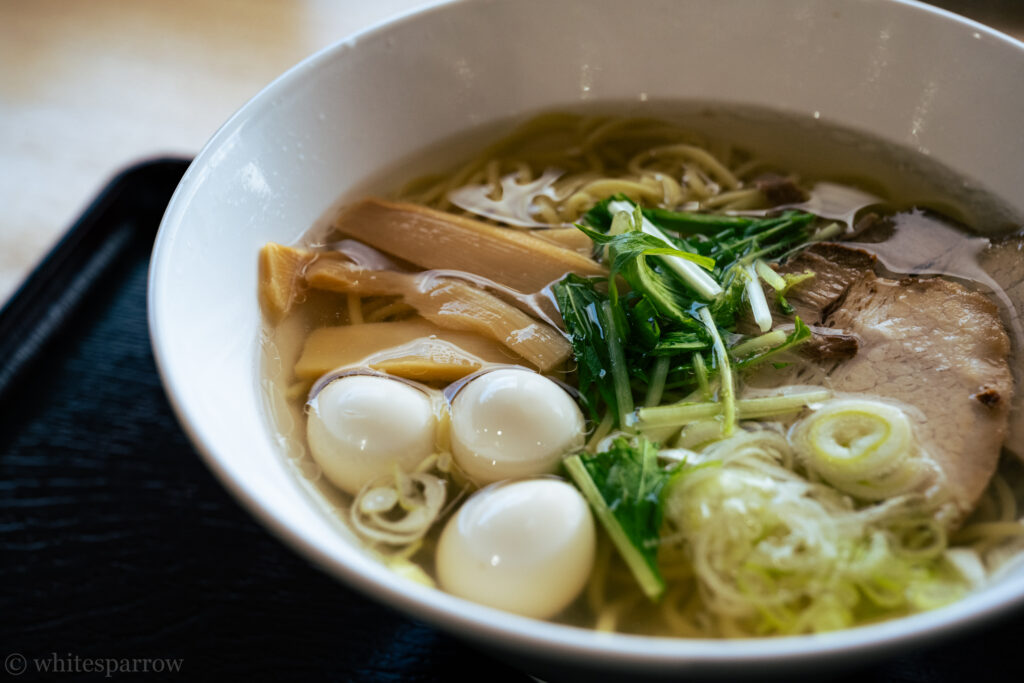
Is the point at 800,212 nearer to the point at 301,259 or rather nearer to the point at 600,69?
the point at 600,69

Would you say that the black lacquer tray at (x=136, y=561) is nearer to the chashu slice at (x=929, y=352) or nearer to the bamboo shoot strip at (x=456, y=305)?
the chashu slice at (x=929, y=352)

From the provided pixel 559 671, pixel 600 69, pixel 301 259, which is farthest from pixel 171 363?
pixel 600 69

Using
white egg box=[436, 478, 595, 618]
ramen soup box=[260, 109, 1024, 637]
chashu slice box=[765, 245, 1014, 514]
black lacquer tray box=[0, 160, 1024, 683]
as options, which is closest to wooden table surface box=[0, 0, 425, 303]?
black lacquer tray box=[0, 160, 1024, 683]

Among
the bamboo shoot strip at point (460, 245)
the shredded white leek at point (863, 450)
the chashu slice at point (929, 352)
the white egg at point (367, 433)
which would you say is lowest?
the white egg at point (367, 433)

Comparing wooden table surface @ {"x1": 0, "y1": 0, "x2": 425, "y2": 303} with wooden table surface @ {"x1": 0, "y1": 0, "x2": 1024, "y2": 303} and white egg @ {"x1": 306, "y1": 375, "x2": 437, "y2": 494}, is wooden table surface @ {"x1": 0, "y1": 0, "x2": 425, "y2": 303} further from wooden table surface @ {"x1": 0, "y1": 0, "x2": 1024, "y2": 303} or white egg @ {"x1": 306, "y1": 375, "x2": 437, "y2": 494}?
white egg @ {"x1": 306, "y1": 375, "x2": 437, "y2": 494}

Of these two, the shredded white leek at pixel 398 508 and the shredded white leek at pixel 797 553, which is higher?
the shredded white leek at pixel 797 553

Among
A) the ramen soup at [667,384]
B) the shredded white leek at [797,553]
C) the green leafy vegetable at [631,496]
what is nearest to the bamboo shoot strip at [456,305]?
the ramen soup at [667,384]
